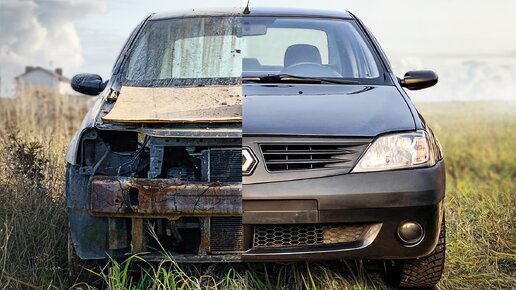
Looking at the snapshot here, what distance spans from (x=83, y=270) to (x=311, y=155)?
3.69 feet

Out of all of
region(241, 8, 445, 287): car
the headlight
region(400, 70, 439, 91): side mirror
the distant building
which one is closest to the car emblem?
region(241, 8, 445, 287): car

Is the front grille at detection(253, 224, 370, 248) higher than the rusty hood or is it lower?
lower

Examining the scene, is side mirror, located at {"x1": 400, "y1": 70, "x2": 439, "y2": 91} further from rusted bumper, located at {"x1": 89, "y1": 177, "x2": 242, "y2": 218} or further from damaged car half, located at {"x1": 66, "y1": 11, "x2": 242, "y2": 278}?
rusted bumper, located at {"x1": 89, "y1": 177, "x2": 242, "y2": 218}

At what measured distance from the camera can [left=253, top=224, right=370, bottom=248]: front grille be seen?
119 inches

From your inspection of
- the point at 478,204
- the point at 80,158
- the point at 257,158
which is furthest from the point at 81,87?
the point at 478,204

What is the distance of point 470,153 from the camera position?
29547mm

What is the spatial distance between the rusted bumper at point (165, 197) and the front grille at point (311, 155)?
208 millimetres

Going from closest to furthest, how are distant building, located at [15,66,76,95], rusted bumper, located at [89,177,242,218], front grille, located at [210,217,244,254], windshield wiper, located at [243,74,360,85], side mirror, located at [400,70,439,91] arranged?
rusted bumper, located at [89,177,242,218] < front grille, located at [210,217,244,254] < windshield wiper, located at [243,74,360,85] < side mirror, located at [400,70,439,91] < distant building, located at [15,66,76,95]

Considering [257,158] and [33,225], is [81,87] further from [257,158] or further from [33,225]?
[257,158]

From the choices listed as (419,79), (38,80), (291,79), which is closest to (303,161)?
(291,79)

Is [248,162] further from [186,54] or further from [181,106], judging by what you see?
[186,54]

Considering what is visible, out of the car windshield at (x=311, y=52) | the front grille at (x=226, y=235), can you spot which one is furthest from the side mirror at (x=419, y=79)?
the front grille at (x=226, y=235)

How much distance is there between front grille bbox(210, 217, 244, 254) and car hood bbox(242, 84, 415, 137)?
35 cm

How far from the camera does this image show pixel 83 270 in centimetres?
332
